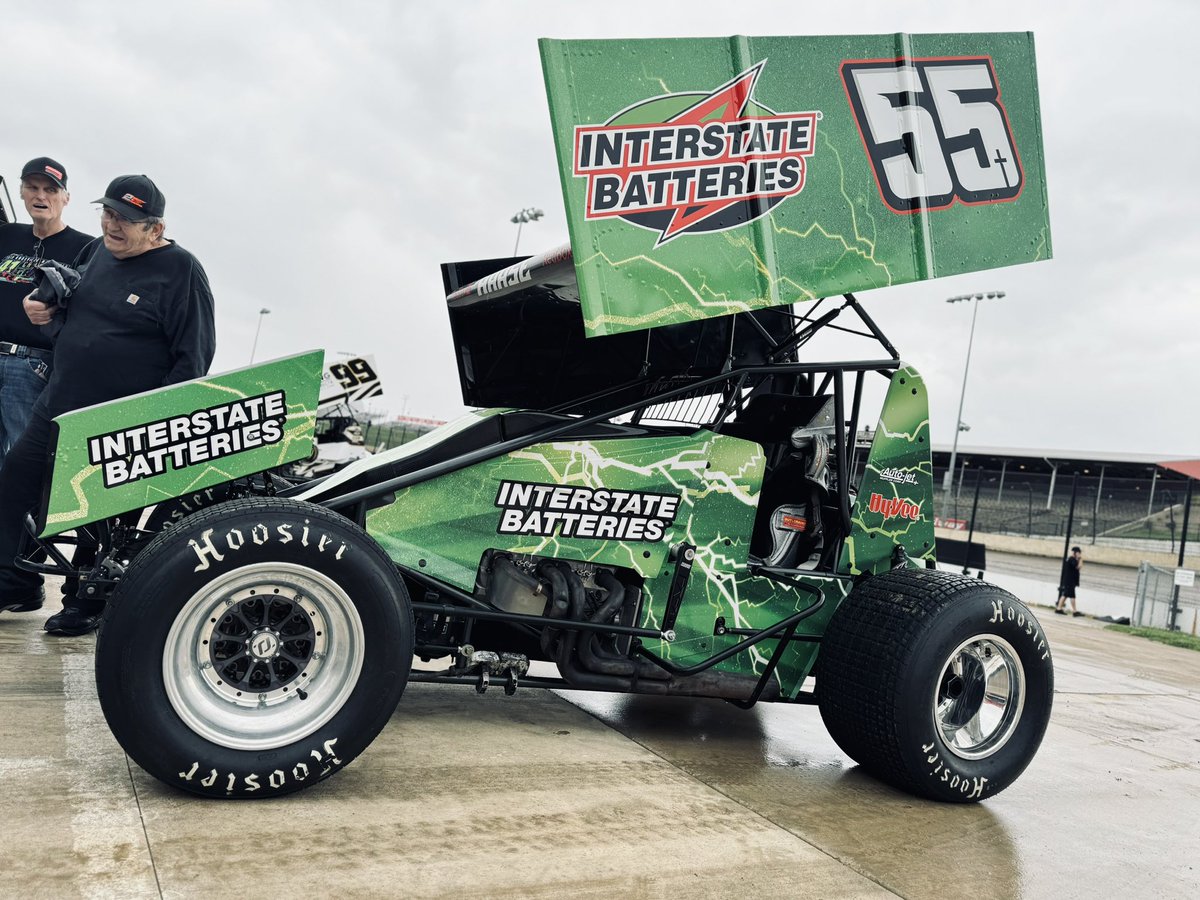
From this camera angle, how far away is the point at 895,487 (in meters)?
4.07

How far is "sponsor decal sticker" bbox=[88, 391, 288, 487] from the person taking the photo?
2883mm

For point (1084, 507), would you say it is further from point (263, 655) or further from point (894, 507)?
point (263, 655)

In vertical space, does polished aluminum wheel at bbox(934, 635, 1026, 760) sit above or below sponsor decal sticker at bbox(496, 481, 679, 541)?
below

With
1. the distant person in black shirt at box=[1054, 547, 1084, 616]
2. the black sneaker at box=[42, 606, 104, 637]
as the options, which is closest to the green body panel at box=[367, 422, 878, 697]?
the black sneaker at box=[42, 606, 104, 637]

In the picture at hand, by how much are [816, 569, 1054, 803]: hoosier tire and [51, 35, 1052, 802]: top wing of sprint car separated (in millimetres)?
12

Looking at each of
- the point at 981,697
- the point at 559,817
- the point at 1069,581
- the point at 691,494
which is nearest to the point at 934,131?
the point at 691,494

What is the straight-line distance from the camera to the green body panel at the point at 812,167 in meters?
3.27

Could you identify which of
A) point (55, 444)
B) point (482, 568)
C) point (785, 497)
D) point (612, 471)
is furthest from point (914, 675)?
point (55, 444)

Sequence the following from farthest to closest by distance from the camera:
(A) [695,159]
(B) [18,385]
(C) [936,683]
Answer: (B) [18,385] → (C) [936,683] → (A) [695,159]

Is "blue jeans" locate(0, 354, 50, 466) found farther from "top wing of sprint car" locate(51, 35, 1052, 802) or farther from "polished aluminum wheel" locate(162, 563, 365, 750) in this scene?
"polished aluminum wheel" locate(162, 563, 365, 750)

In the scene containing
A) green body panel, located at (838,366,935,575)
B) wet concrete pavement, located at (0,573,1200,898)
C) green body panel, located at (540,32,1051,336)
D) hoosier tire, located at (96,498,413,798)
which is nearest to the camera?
wet concrete pavement, located at (0,573,1200,898)

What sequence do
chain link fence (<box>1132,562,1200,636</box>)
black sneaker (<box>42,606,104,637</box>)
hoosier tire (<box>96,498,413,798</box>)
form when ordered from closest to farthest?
hoosier tire (<box>96,498,413,798</box>), black sneaker (<box>42,606,104,637</box>), chain link fence (<box>1132,562,1200,636</box>)

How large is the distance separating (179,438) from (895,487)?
2.80m

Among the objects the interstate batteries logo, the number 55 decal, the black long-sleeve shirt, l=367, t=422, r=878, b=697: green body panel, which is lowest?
l=367, t=422, r=878, b=697: green body panel
